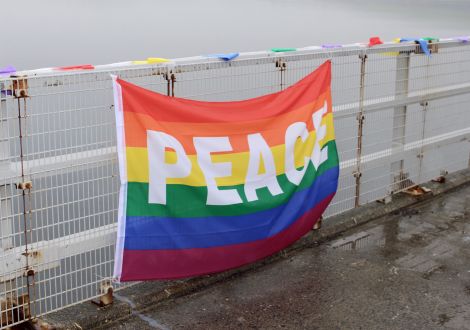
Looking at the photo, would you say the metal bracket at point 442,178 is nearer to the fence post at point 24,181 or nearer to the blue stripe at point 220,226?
the blue stripe at point 220,226

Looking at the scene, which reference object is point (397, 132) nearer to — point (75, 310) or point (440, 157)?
point (440, 157)

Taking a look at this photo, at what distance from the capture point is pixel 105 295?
448cm

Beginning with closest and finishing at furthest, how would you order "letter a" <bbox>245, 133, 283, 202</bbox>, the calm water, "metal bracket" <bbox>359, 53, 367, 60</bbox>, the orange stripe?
the orange stripe, "letter a" <bbox>245, 133, 283, 202</bbox>, "metal bracket" <bbox>359, 53, 367, 60</bbox>, the calm water

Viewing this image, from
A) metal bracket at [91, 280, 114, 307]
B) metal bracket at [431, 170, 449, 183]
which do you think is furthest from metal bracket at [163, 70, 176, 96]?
metal bracket at [431, 170, 449, 183]

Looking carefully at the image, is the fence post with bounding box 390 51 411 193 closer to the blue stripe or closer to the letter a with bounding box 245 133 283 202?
the blue stripe

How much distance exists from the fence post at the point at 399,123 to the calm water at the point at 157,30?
351 inches

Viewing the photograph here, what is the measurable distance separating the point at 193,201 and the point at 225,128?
573 mm

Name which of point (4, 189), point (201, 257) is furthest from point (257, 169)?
point (4, 189)

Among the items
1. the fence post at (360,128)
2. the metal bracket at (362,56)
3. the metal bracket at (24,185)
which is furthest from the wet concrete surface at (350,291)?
the metal bracket at (362,56)

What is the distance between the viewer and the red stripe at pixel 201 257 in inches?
174

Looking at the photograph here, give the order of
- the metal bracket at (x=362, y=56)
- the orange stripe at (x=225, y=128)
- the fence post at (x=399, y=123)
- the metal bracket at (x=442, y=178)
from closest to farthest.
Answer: the orange stripe at (x=225, y=128) → the metal bracket at (x=362, y=56) → the fence post at (x=399, y=123) → the metal bracket at (x=442, y=178)

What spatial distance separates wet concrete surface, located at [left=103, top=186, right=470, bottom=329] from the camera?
4375 millimetres

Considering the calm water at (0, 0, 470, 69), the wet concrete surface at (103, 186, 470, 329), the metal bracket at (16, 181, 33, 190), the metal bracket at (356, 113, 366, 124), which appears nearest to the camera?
the metal bracket at (16, 181, 33, 190)

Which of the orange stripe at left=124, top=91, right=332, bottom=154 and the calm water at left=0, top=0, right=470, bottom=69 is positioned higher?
the calm water at left=0, top=0, right=470, bottom=69
